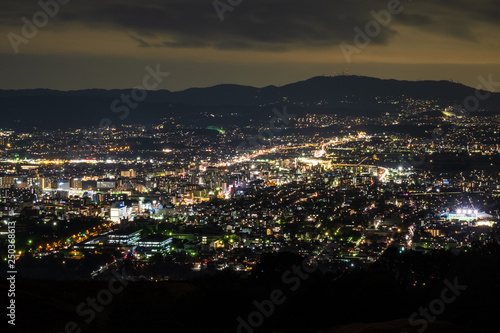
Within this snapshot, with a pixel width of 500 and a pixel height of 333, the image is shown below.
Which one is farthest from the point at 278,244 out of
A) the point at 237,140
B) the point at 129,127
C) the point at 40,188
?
the point at 129,127

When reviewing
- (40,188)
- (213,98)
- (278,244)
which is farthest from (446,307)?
(213,98)

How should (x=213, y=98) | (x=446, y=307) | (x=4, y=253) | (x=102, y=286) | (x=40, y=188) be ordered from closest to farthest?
(x=446, y=307) < (x=102, y=286) < (x=4, y=253) < (x=40, y=188) < (x=213, y=98)

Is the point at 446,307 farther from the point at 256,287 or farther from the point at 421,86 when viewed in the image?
the point at 421,86

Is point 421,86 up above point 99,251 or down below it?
above

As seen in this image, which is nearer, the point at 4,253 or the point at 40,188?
the point at 4,253

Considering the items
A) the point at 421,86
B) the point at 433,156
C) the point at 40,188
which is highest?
the point at 421,86

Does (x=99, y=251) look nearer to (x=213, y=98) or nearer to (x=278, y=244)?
(x=278, y=244)

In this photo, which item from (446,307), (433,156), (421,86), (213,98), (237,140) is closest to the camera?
(446,307)
